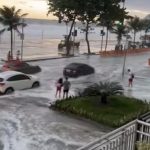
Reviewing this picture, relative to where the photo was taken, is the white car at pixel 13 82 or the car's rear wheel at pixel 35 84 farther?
the car's rear wheel at pixel 35 84

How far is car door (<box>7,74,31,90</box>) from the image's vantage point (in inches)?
1103

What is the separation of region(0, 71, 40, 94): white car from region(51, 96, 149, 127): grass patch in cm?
575

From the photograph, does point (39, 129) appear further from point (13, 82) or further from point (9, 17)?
point (9, 17)

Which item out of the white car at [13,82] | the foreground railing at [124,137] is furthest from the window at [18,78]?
the foreground railing at [124,137]

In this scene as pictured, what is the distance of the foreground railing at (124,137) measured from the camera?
32.9 feet

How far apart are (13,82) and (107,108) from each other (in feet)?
28.0

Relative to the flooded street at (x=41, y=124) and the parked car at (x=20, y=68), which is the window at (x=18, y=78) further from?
the parked car at (x=20, y=68)

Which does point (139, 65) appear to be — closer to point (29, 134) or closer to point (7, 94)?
point (7, 94)

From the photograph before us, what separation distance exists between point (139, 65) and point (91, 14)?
451 inches

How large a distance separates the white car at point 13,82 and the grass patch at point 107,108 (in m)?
5.75

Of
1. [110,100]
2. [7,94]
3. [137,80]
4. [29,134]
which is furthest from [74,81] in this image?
[29,134]

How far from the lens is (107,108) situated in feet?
72.8

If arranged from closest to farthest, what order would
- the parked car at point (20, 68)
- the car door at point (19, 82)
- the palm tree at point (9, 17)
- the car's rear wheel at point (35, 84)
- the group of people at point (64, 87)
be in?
the group of people at point (64, 87) < the car door at point (19, 82) < the car's rear wheel at point (35, 84) < the parked car at point (20, 68) < the palm tree at point (9, 17)

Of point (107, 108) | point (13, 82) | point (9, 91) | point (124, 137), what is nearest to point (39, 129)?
point (107, 108)
